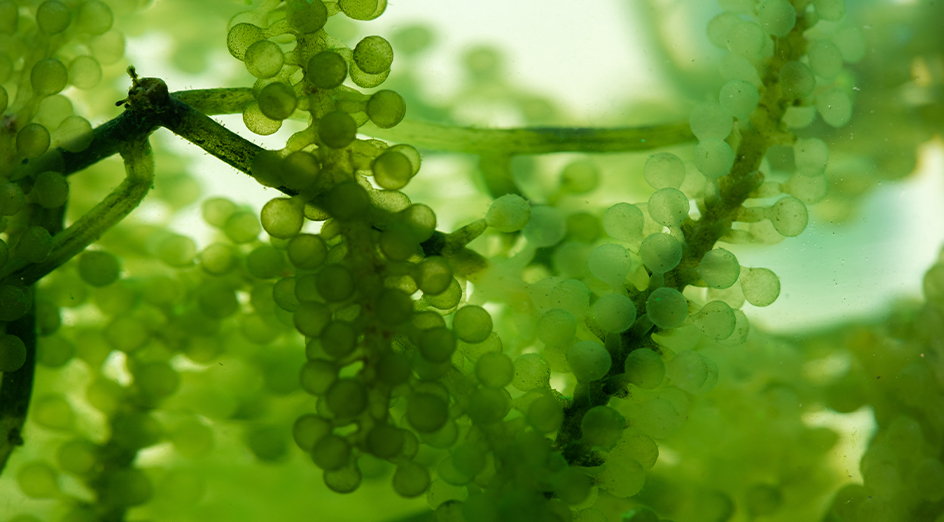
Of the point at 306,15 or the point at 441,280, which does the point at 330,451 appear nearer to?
the point at 441,280

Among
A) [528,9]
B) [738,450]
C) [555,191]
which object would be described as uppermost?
[528,9]

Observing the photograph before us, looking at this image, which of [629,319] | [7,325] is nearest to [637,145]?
[629,319]

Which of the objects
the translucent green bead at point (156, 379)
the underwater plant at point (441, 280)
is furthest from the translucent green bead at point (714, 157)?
the translucent green bead at point (156, 379)

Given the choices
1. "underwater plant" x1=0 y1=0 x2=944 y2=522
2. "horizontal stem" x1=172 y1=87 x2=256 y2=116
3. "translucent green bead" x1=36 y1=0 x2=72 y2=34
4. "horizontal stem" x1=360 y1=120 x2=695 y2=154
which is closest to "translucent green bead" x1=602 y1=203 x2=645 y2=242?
"underwater plant" x1=0 y1=0 x2=944 y2=522

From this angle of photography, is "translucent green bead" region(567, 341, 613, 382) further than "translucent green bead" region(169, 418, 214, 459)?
No

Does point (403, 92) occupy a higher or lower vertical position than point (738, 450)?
higher

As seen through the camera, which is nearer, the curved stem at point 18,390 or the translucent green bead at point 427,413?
the translucent green bead at point 427,413

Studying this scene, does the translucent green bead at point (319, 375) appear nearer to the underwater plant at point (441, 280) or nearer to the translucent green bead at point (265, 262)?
the underwater plant at point (441, 280)

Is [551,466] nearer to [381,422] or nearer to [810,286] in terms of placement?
[381,422]

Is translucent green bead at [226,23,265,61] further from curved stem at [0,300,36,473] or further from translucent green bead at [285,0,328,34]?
curved stem at [0,300,36,473]
